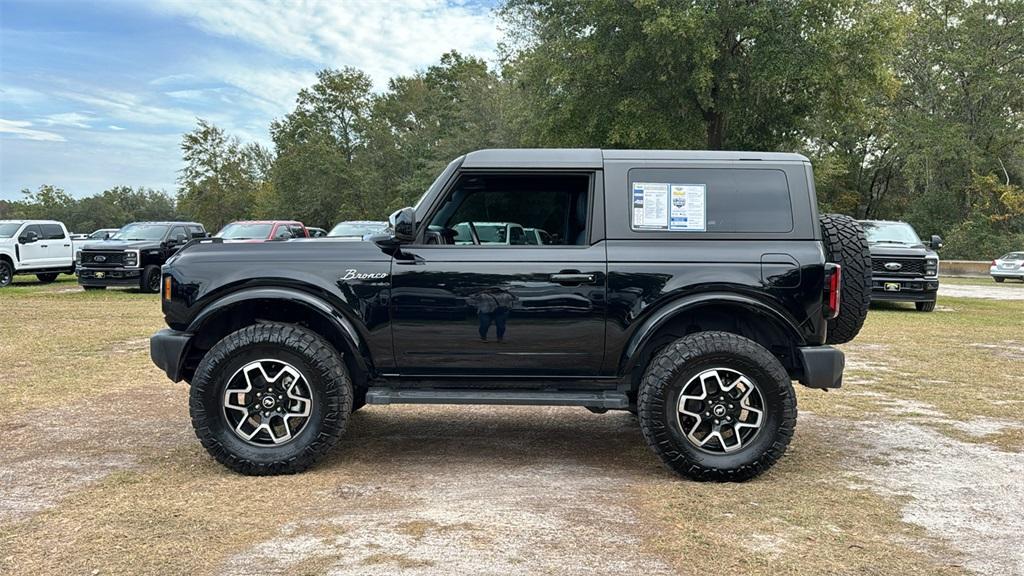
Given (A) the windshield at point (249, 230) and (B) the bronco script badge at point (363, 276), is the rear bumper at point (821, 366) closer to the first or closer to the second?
(B) the bronco script badge at point (363, 276)

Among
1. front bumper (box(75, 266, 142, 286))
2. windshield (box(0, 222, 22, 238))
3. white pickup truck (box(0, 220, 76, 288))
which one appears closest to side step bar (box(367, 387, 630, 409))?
front bumper (box(75, 266, 142, 286))

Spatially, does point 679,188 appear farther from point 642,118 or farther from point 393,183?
point 393,183

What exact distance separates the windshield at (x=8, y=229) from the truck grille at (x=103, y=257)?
3762mm

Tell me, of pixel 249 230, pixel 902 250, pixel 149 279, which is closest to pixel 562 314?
pixel 902 250

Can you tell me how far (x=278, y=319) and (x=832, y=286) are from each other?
3.54m

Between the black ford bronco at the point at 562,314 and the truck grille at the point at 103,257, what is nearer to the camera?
the black ford bronco at the point at 562,314

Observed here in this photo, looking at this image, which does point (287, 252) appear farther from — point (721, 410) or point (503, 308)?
point (721, 410)

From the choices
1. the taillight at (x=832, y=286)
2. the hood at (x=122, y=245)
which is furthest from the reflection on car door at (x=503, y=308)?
the hood at (x=122, y=245)

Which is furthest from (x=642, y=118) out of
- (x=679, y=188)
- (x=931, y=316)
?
(x=679, y=188)

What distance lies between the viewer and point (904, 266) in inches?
556

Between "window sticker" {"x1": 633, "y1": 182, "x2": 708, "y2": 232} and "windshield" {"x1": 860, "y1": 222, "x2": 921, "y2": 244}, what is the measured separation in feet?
38.3

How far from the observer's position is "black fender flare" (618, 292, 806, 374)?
14.4ft

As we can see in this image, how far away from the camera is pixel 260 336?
440cm

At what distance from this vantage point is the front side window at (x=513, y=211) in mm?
4715
